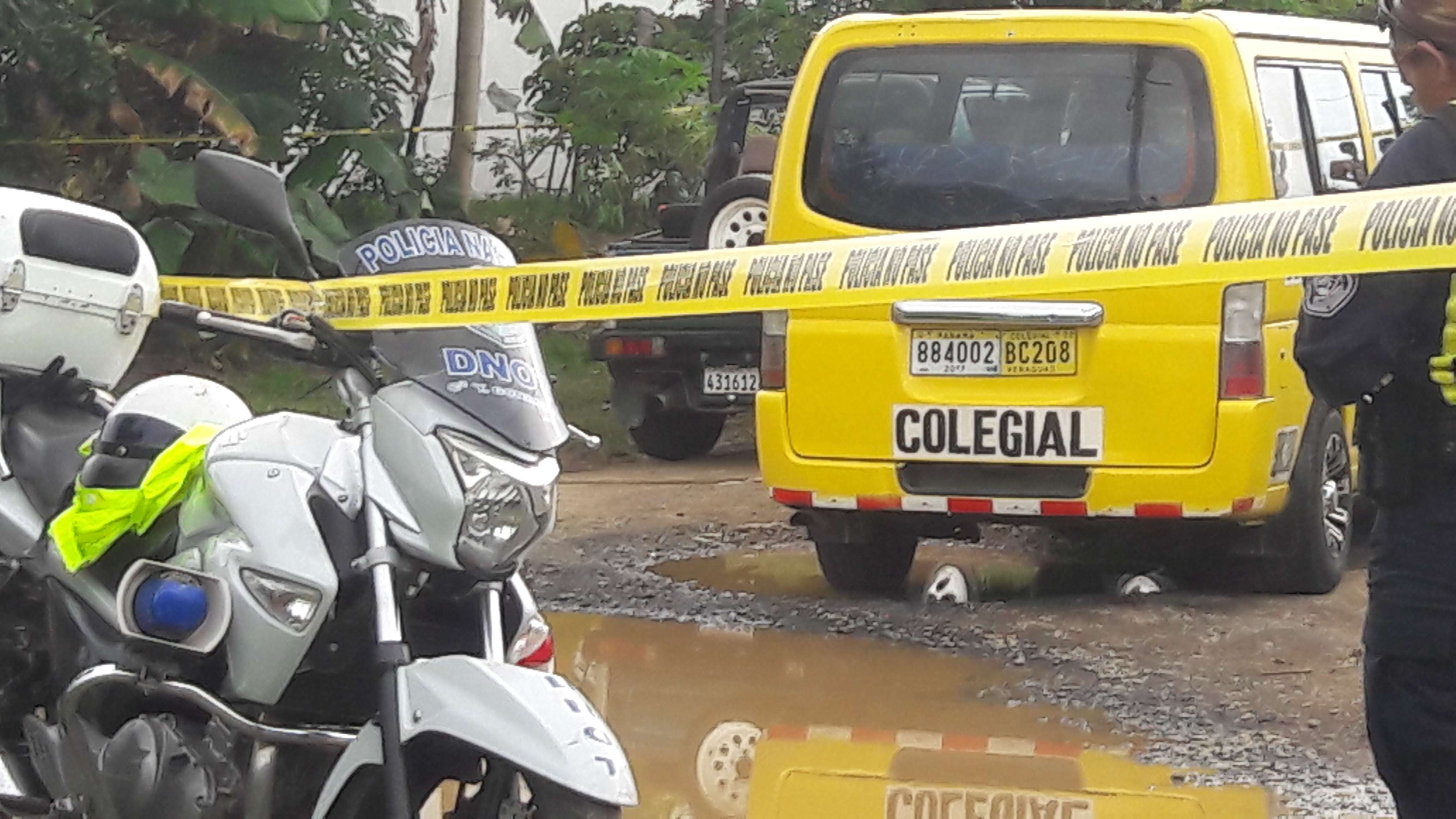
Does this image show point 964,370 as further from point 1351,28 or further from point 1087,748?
point 1351,28

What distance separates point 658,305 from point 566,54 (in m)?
14.1

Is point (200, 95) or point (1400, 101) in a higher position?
point (1400, 101)

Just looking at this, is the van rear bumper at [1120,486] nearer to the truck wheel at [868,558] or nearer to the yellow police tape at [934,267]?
the truck wheel at [868,558]

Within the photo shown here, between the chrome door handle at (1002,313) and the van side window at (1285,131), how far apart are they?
78cm

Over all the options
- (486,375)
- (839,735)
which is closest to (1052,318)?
(839,735)

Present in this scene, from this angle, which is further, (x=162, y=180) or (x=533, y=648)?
(x=162, y=180)

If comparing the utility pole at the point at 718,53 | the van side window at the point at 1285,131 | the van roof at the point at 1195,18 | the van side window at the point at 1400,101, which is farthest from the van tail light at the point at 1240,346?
the utility pole at the point at 718,53

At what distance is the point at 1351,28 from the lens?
8359mm

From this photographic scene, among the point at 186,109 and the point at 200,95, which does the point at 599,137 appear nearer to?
the point at 186,109

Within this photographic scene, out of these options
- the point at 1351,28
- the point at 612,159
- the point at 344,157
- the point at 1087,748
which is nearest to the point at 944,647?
the point at 1087,748

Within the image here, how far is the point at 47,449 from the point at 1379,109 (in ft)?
18.1

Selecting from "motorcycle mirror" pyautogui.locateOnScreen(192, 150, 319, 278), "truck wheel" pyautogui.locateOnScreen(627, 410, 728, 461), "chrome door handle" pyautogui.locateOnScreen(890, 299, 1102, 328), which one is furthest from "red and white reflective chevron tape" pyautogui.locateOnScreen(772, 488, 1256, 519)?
"truck wheel" pyautogui.locateOnScreen(627, 410, 728, 461)

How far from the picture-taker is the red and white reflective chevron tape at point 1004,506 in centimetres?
695

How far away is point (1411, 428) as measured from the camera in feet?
10.00
